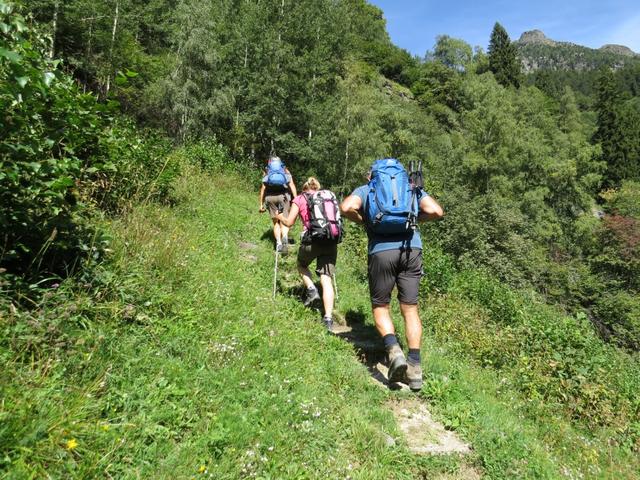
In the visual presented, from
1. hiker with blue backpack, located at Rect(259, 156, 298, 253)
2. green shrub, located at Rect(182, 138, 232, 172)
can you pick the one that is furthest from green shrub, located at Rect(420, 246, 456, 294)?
green shrub, located at Rect(182, 138, 232, 172)

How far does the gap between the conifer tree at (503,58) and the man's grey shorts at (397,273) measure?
62243 millimetres

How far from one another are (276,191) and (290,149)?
13.9 meters

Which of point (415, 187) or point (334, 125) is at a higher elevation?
point (334, 125)

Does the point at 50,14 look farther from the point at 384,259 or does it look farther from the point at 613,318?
the point at 613,318

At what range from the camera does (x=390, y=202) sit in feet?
14.1

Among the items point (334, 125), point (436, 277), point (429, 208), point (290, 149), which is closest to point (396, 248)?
point (429, 208)

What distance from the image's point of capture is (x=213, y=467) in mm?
2379

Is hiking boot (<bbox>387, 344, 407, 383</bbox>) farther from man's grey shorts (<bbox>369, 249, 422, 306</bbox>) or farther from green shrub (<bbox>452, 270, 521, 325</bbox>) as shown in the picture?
green shrub (<bbox>452, 270, 521, 325</bbox>)

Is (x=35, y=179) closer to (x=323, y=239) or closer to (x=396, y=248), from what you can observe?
(x=396, y=248)

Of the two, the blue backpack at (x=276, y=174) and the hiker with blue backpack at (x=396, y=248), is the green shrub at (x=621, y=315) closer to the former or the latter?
the blue backpack at (x=276, y=174)

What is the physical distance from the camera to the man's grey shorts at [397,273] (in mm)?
4352

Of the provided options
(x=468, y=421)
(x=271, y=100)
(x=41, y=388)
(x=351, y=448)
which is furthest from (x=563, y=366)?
(x=271, y=100)

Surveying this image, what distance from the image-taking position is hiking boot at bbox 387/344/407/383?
3.97 meters

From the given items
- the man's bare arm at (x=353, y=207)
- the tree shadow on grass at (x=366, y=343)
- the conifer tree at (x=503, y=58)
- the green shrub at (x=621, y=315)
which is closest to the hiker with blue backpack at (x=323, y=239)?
the tree shadow on grass at (x=366, y=343)
